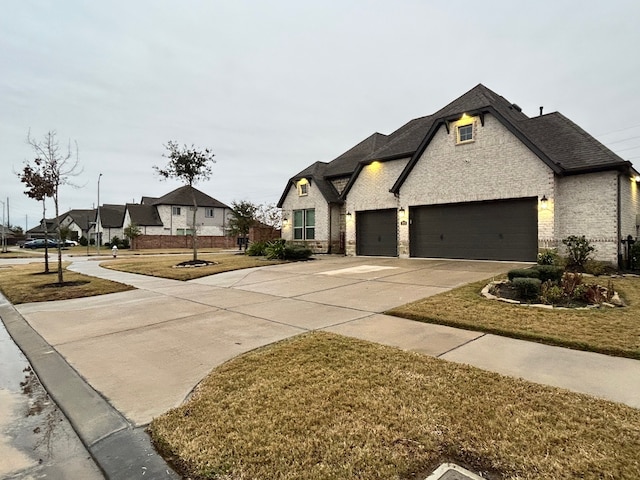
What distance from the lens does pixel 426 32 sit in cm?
1911

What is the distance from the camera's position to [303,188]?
23391 mm

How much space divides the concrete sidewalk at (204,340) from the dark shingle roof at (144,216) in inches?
1621

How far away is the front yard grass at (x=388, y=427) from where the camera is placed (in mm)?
2217

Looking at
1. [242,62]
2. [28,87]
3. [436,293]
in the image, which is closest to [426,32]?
[242,62]

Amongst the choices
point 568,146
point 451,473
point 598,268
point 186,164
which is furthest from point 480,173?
point 451,473

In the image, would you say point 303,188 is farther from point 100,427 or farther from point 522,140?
point 100,427

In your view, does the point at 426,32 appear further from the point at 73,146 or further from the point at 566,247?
the point at 73,146

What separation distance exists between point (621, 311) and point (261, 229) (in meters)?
24.2

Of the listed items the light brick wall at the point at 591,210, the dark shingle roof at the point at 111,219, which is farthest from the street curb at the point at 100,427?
the dark shingle roof at the point at 111,219

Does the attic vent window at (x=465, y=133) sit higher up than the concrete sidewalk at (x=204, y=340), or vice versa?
the attic vent window at (x=465, y=133)

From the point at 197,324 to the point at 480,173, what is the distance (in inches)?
525

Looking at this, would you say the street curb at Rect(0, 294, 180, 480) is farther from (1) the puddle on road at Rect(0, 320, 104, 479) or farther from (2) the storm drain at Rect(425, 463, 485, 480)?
(2) the storm drain at Rect(425, 463, 485, 480)

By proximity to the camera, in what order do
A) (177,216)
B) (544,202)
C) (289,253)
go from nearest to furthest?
(544,202)
(289,253)
(177,216)

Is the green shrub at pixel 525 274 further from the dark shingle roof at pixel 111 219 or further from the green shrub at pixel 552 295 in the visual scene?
the dark shingle roof at pixel 111 219
